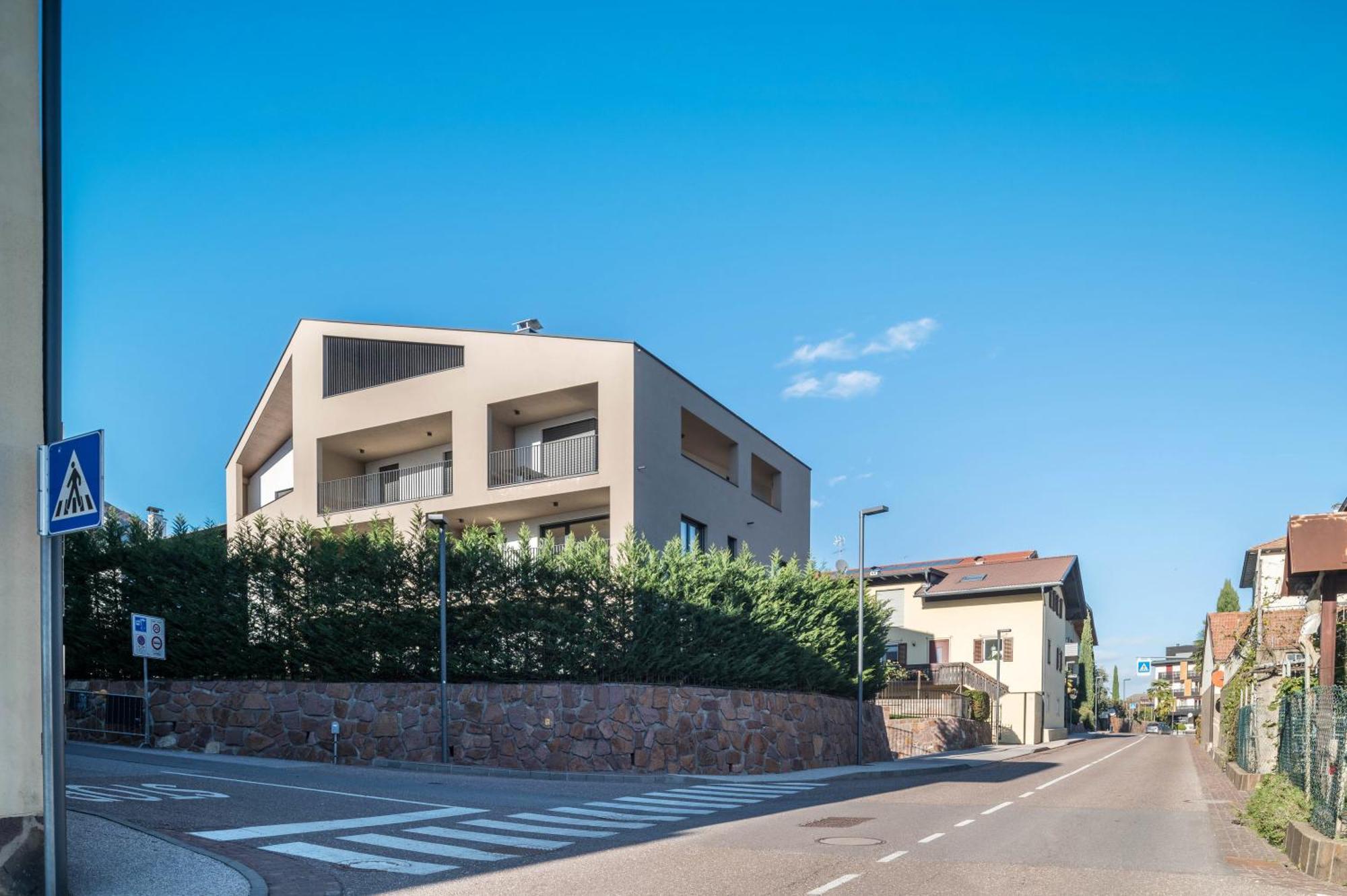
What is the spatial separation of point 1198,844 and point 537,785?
10613mm

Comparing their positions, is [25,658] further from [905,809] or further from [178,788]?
[905,809]

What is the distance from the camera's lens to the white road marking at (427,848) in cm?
1030

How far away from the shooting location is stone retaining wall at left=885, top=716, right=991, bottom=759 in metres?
35.7

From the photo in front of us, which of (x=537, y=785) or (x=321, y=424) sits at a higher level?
(x=321, y=424)

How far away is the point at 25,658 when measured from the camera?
7395 mm

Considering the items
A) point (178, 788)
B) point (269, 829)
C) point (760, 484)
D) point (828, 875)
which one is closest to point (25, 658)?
point (269, 829)

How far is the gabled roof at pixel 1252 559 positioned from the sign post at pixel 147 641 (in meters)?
29.4

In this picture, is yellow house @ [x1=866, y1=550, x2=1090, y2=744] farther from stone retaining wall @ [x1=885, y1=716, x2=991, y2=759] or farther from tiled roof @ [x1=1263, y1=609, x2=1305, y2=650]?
tiled roof @ [x1=1263, y1=609, x2=1305, y2=650]

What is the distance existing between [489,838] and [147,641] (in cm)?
1421

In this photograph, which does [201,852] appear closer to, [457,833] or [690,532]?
[457,833]

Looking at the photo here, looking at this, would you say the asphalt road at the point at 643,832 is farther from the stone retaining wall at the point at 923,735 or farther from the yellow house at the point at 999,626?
the yellow house at the point at 999,626

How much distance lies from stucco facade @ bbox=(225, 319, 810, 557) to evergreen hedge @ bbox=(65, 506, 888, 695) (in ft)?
11.4

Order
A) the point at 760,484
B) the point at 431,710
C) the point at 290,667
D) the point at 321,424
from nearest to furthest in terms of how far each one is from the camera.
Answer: the point at 431,710 < the point at 290,667 < the point at 321,424 < the point at 760,484

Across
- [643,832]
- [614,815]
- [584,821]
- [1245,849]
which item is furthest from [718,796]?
[1245,849]
